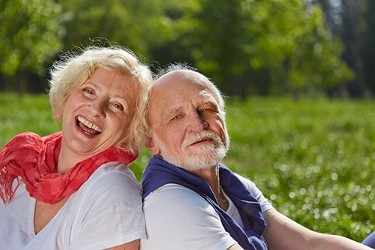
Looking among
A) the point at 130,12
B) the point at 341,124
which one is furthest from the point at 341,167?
the point at 130,12

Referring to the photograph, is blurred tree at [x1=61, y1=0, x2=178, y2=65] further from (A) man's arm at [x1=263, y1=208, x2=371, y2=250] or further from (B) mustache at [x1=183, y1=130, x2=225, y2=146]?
(B) mustache at [x1=183, y1=130, x2=225, y2=146]

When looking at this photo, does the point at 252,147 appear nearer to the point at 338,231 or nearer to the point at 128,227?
the point at 338,231

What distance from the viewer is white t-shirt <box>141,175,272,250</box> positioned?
2693 mm

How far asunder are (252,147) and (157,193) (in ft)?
35.5

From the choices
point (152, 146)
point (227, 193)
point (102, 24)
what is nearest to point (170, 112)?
point (152, 146)

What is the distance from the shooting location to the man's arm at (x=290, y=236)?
10.5 ft

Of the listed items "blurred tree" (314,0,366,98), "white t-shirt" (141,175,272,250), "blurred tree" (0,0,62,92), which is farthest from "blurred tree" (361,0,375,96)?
"white t-shirt" (141,175,272,250)

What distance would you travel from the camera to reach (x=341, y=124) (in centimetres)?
1862

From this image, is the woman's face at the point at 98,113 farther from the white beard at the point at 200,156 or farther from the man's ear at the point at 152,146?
the white beard at the point at 200,156

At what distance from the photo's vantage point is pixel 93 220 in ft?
9.38

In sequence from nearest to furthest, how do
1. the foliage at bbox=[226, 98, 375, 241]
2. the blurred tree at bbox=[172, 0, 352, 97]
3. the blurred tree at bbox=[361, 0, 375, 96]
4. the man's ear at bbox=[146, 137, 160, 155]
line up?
1. the man's ear at bbox=[146, 137, 160, 155]
2. the foliage at bbox=[226, 98, 375, 241]
3. the blurred tree at bbox=[172, 0, 352, 97]
4. the blurred tree at bbox=[361, 0, 375, 96]

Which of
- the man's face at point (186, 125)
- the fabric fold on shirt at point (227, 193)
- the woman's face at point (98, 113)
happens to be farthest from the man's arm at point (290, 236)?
the woman's face at point (98, 113)

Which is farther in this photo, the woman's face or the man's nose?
the woman's face

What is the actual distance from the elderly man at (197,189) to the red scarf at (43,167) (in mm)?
226
